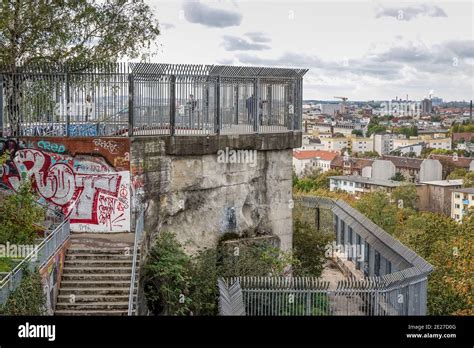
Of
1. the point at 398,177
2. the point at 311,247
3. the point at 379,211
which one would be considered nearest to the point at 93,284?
the point at 311,247

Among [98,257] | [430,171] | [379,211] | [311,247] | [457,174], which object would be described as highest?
[98,257]

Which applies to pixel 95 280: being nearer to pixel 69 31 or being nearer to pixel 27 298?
pixel 27 298

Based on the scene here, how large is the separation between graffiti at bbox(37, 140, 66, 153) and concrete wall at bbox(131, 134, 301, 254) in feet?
6.00

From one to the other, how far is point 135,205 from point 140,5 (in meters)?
7.62

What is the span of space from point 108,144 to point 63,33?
5139 mm

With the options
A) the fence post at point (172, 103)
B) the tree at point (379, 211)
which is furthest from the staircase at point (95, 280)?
the tree at point (379, 211)

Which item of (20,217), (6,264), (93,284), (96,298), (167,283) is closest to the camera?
(6,264)

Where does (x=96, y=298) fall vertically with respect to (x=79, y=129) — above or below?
below

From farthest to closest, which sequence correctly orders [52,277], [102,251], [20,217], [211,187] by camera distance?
[211,187] → [102,251] → [20,217] → [52,277]

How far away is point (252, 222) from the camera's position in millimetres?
21359

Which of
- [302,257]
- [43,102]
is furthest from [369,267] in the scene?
[43,102]

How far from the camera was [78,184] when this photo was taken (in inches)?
746

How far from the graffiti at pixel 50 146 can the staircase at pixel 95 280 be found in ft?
8.12
